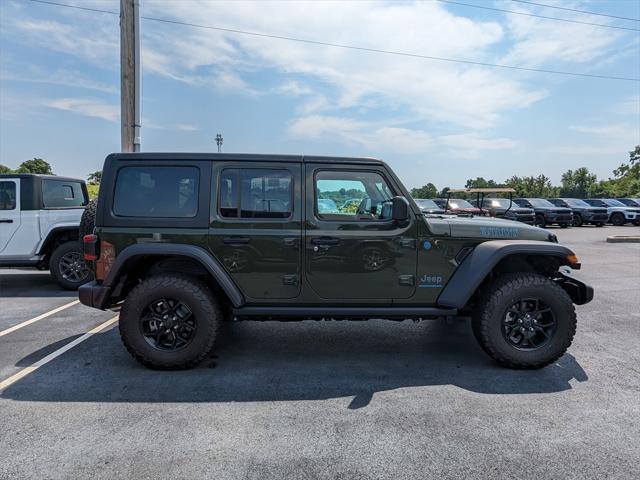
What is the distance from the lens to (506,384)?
11.6ft

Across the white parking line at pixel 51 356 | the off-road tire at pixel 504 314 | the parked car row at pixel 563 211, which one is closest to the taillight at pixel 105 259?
the white parking line at pixel 51 356

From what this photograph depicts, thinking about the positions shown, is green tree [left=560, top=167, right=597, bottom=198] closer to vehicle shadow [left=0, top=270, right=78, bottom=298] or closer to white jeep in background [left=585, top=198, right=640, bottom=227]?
white jeep in background [left=585, top=198, right=640, bottom=227]

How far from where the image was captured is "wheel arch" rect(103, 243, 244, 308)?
3705mm

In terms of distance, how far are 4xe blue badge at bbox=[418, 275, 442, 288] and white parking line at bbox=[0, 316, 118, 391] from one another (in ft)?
12.0

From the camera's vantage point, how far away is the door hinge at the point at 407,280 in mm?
3861

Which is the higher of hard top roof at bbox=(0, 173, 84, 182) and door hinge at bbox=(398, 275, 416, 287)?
hard top roof at bbox=(0, 173, 84, 182)

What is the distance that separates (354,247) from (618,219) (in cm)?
2704

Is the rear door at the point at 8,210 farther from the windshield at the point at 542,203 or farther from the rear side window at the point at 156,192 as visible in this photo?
the windshield at the point at 542,203

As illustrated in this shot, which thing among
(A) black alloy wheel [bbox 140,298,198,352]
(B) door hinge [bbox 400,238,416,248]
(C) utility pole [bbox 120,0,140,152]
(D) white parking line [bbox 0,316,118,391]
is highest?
(C) utility pole [bbox 120,0,140,152]

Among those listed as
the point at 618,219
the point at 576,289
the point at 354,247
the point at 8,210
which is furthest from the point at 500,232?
the point at 618,219

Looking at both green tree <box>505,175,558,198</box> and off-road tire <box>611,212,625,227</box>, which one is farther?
green tree <box>505,175,558,198</box>

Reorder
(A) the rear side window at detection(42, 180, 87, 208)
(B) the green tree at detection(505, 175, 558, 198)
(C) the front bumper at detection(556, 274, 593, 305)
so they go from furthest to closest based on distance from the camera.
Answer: (B) the green tree at detection(505, 175, 558, 198) → (A) the rear side window at detection(42, 180, 87, 208) → (C) the front bumper at detection(556, 274, 593, 305)

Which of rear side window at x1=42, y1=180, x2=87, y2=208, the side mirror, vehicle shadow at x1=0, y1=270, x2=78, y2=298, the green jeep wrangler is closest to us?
the side mirror

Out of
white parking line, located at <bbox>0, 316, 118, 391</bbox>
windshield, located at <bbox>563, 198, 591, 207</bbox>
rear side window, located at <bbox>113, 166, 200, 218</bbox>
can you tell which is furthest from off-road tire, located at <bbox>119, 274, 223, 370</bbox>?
windshield, located at <bbox>563, 198, 591, 207</bbox>
